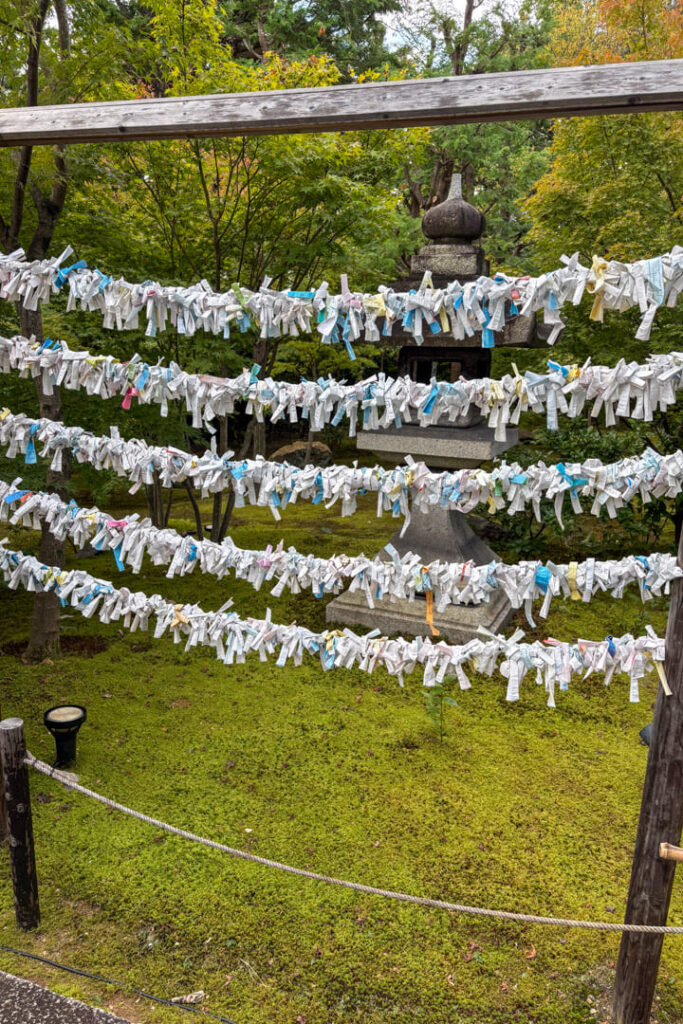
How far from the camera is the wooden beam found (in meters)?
2.36

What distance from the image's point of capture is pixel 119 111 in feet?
9.62

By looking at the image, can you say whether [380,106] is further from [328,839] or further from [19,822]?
[328,839]

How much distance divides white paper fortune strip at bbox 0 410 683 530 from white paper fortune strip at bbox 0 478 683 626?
Answer: 23 cm

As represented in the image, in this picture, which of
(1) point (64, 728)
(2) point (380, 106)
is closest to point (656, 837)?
(2) point (380, 106)

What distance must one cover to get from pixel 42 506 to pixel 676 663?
298 centimetres

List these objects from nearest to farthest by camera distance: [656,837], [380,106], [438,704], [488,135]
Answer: [380,106] → [656,837] → [438,704] → [488,135]

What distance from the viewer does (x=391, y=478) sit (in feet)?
9.71

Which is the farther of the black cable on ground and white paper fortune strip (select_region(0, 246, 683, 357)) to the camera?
the black cable on ground

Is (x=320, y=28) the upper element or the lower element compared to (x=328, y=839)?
upper

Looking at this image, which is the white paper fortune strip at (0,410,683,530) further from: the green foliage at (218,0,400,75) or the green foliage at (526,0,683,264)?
the green foliage at (218,0,400,75)

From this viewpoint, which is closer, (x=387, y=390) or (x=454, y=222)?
(x=387, y=390)

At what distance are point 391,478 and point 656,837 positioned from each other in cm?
180

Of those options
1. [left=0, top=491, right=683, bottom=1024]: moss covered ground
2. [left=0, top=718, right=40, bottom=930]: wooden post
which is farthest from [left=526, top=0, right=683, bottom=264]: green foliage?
[left=0, top=718, right=40, bottom=930]: wooden post

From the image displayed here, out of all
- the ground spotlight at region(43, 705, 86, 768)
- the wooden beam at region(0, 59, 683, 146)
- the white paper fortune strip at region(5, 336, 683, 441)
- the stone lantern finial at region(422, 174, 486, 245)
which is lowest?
the ground spotlight at region(43, 705, 86, 768)
